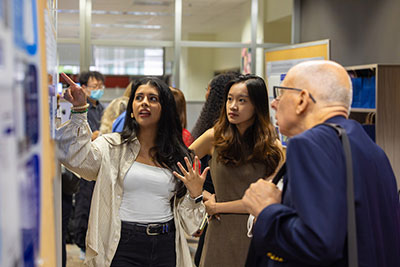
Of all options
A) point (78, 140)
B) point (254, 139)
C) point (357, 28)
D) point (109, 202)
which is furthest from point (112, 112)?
point (357, 28)

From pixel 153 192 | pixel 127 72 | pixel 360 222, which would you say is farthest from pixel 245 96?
pixel 127 72

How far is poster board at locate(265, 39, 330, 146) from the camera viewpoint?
6.33 m

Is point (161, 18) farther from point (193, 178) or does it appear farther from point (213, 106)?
point (193, 178)

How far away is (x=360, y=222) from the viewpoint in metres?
1.37

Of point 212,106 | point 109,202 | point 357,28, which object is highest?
point 357,28

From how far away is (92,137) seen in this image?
16.4 ft

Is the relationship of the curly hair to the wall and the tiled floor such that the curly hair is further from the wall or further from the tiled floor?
the wall

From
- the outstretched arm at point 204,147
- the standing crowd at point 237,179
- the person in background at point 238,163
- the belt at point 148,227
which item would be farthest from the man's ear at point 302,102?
the outstretched arm at point 204,147

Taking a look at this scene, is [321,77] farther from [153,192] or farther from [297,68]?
[153,192]

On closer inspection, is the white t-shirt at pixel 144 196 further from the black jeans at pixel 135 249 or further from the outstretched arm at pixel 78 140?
the outstretched arm at pixel 78 140

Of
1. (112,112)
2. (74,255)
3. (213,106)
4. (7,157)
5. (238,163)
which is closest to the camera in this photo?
(7,157)

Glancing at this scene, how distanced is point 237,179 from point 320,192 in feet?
5.16

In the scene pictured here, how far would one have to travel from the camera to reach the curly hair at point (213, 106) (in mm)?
3480

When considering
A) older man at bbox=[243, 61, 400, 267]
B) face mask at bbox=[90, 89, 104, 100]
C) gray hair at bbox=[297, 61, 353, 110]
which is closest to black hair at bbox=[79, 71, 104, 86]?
face mask at bbox=[90, 89, 104, 100]
